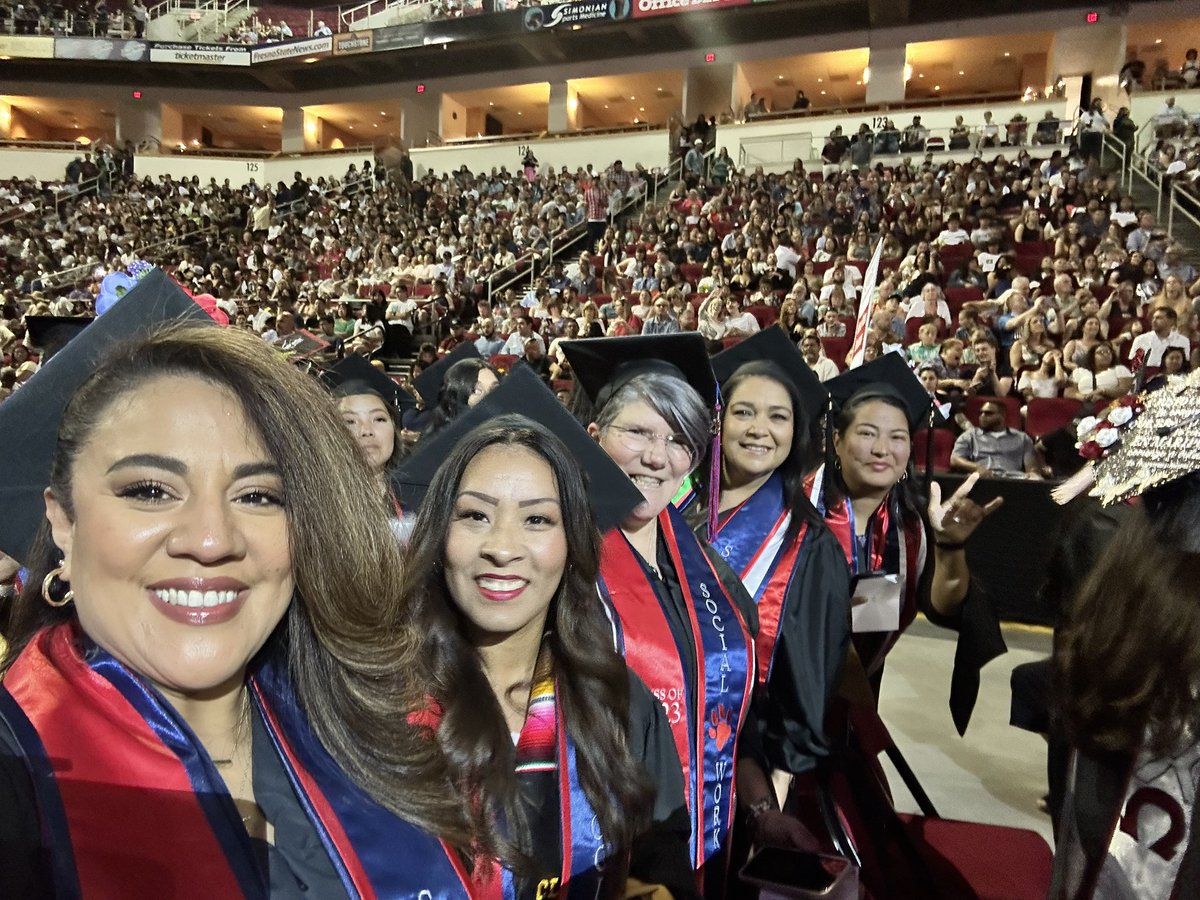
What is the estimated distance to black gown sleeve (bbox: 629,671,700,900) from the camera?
5.43 feet

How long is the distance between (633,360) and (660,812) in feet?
4.26

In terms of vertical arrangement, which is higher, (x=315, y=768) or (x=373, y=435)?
(x=373, y=435)

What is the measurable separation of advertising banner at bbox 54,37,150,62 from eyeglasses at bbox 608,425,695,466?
31.1 metres

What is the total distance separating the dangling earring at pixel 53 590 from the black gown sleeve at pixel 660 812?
1013 millimetres

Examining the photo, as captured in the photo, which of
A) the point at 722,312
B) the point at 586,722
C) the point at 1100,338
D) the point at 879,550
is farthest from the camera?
the point at 722,312

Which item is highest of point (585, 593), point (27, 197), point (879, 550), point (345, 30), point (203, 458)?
point (345, 30)

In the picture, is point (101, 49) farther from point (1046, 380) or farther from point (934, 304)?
point (1046, 380)

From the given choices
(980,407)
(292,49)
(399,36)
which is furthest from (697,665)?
(292,49)

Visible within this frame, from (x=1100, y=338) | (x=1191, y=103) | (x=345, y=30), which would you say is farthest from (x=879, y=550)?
(x=345, y=30)

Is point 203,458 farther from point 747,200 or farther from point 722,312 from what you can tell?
point 747,200

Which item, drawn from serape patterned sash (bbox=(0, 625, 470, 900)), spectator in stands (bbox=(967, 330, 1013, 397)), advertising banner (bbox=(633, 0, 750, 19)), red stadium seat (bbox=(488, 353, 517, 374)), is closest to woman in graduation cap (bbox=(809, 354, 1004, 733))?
serape patterned sash (bbox=(0, 625, 470, 900))

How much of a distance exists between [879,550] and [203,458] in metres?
2.82

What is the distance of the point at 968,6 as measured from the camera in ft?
65.4

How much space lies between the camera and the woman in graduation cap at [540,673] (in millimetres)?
1538
